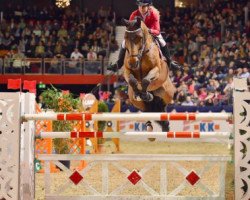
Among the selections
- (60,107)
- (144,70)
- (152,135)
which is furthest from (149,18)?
(152,135)

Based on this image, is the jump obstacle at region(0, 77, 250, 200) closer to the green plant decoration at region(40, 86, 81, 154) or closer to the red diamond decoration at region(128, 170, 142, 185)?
the red diamond decoration at region(128, 170, 142, 185)

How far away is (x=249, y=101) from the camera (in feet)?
18.0

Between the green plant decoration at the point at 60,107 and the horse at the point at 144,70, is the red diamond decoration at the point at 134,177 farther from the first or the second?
the green plant decoration at the point at 60,107

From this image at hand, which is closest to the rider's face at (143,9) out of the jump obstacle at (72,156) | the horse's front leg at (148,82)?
the horse's front leg at (148,82)

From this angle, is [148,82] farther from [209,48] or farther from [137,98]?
[209,48]

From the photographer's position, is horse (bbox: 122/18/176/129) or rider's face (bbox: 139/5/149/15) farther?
rider's face (bbox: 139/5/149/15)

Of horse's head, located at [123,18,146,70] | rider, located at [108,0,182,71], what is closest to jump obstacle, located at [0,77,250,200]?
horse's head, located at [123,18,146,70]

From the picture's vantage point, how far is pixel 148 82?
835 cm

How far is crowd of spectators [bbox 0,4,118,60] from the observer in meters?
24.1

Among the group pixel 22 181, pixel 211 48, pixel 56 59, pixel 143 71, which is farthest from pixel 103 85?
pixel 22 181

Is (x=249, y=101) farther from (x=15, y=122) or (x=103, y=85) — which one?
(x=103, y=85)

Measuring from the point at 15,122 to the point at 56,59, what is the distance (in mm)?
16079

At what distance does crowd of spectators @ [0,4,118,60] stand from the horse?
13096 mm

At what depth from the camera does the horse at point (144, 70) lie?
315 inches
